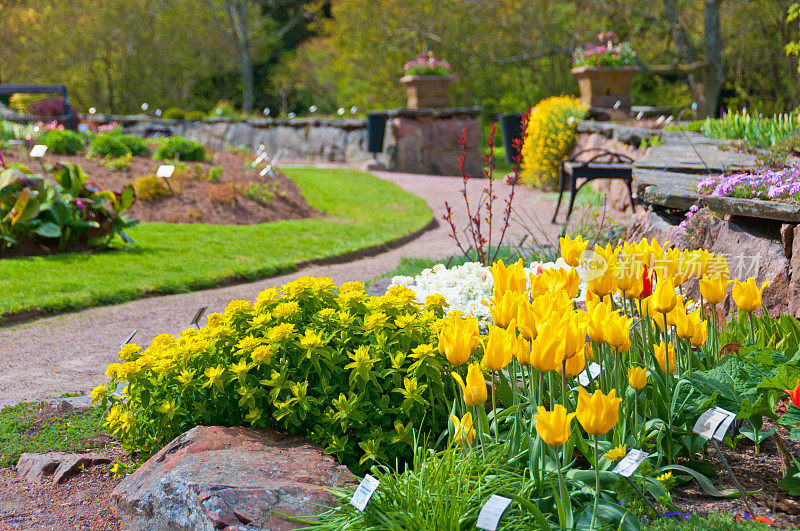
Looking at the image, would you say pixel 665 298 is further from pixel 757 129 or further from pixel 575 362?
pixel 757 129

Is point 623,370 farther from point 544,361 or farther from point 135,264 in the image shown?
point 135,264

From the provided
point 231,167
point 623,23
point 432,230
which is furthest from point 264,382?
point 623,23

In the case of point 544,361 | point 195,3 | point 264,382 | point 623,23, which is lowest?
point 264,382

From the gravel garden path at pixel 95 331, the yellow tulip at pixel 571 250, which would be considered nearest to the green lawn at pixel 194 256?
the gravel garden path at pixel 95 331

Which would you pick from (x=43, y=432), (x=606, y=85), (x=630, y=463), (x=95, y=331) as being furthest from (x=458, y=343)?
(x=606, y=85)

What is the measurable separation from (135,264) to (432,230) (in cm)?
409

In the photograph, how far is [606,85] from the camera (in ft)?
45.0

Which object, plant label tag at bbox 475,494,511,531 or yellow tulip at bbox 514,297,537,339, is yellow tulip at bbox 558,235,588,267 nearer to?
yellow tulip at bbox 514,297,537,339

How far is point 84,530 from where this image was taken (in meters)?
2.57

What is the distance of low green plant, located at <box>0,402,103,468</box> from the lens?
3.27m

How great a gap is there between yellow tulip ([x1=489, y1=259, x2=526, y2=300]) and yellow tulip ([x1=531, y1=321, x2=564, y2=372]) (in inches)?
20.9

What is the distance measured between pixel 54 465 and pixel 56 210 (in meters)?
5.12

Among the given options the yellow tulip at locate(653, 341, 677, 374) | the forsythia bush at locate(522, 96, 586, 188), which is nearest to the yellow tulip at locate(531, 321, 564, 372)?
the yellow tulip at locate(653, 341, 677, 374)

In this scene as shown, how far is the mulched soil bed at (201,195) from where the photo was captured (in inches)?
→ 399
